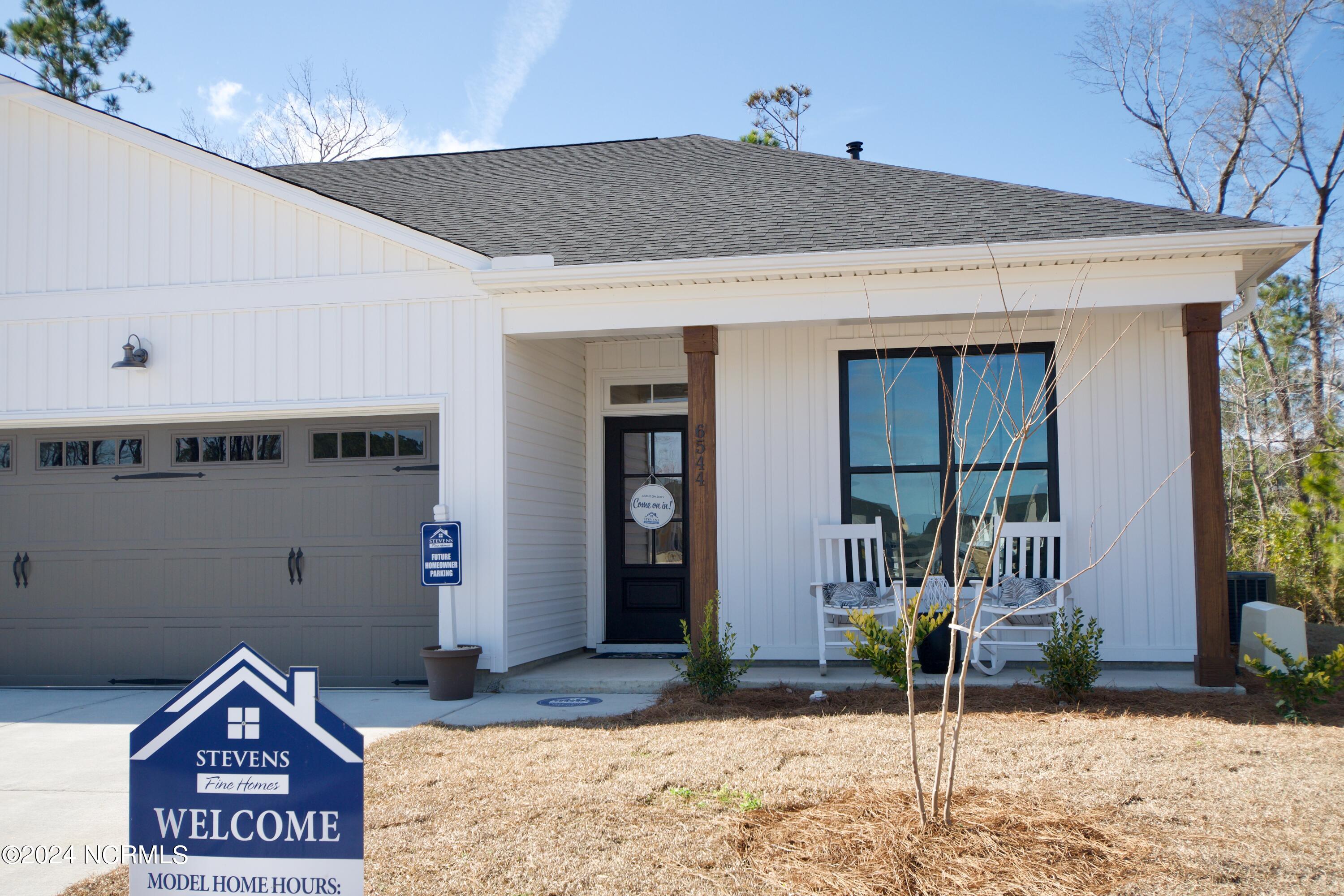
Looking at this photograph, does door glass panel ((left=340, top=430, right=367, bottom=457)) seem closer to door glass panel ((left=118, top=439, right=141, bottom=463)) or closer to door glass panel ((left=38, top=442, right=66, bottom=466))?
door glass panel ((left=118, top=439, right=141, bottom=463))

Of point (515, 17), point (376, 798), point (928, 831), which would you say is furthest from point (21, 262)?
point (515, 17)

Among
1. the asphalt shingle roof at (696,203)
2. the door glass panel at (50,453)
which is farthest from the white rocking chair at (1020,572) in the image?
the door glass panel at (50,453)

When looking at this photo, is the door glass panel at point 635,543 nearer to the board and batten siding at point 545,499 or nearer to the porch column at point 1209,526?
the board and batten siding at point 545,499

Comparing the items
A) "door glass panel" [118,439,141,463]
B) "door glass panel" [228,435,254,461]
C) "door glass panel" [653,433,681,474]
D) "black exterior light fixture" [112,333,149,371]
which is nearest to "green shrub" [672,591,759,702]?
"door glass panel" [653,433,681,474]

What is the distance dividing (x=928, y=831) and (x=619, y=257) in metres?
4.76

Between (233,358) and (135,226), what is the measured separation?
1.32 meters

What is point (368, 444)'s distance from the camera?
7766mm

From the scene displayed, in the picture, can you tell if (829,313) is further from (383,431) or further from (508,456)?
(383,431)

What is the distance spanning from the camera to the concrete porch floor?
667 centimetres

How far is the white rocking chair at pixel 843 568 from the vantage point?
23.5ft

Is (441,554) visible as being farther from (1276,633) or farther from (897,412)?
(1276,633)

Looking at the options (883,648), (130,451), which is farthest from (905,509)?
(130,451)

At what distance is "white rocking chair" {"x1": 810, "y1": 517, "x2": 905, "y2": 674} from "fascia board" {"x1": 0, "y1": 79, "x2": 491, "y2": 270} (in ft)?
10.3

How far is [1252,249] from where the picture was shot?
257 inches
